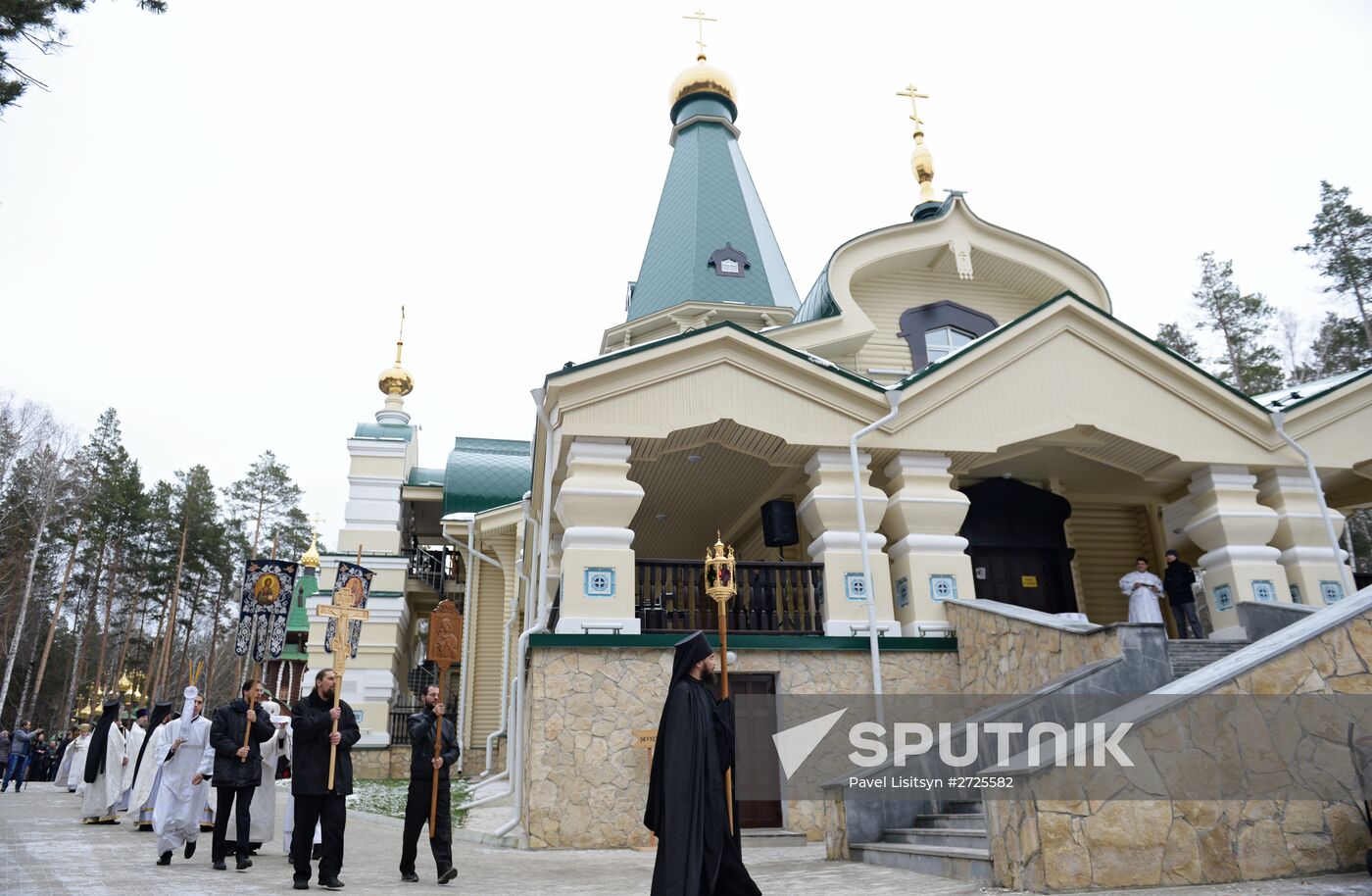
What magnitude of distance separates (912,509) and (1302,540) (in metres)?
5.19

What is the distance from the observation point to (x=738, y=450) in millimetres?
11836

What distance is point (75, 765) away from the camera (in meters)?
17.6

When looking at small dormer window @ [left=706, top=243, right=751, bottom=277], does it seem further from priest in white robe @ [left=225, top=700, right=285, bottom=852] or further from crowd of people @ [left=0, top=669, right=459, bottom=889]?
priest in white robe @ [left=225, top=700, right=285, bottom=852]

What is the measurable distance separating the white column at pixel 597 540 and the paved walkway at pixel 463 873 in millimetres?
2289

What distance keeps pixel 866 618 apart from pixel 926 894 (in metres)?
5.24

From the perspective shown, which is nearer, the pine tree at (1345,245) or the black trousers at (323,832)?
the black trousers at (323,832)

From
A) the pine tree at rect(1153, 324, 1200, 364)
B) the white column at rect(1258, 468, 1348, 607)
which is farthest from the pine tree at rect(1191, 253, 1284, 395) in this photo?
the white column at rect(1258, 468, 1348, 607)

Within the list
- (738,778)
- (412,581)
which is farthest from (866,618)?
(412,581)

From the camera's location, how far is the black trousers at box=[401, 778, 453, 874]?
21.9ft

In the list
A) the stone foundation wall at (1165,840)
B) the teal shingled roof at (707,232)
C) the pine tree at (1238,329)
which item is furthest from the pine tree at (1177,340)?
the stone foundation wall at (1165,840)

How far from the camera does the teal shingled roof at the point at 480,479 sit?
21.8 metres

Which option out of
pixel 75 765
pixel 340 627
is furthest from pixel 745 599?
pixel 75 765

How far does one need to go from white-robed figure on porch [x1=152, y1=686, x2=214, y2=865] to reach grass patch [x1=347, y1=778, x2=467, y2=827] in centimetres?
264

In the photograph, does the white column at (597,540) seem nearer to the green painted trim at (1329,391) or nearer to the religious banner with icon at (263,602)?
the religious banner with icon at (263,602)
